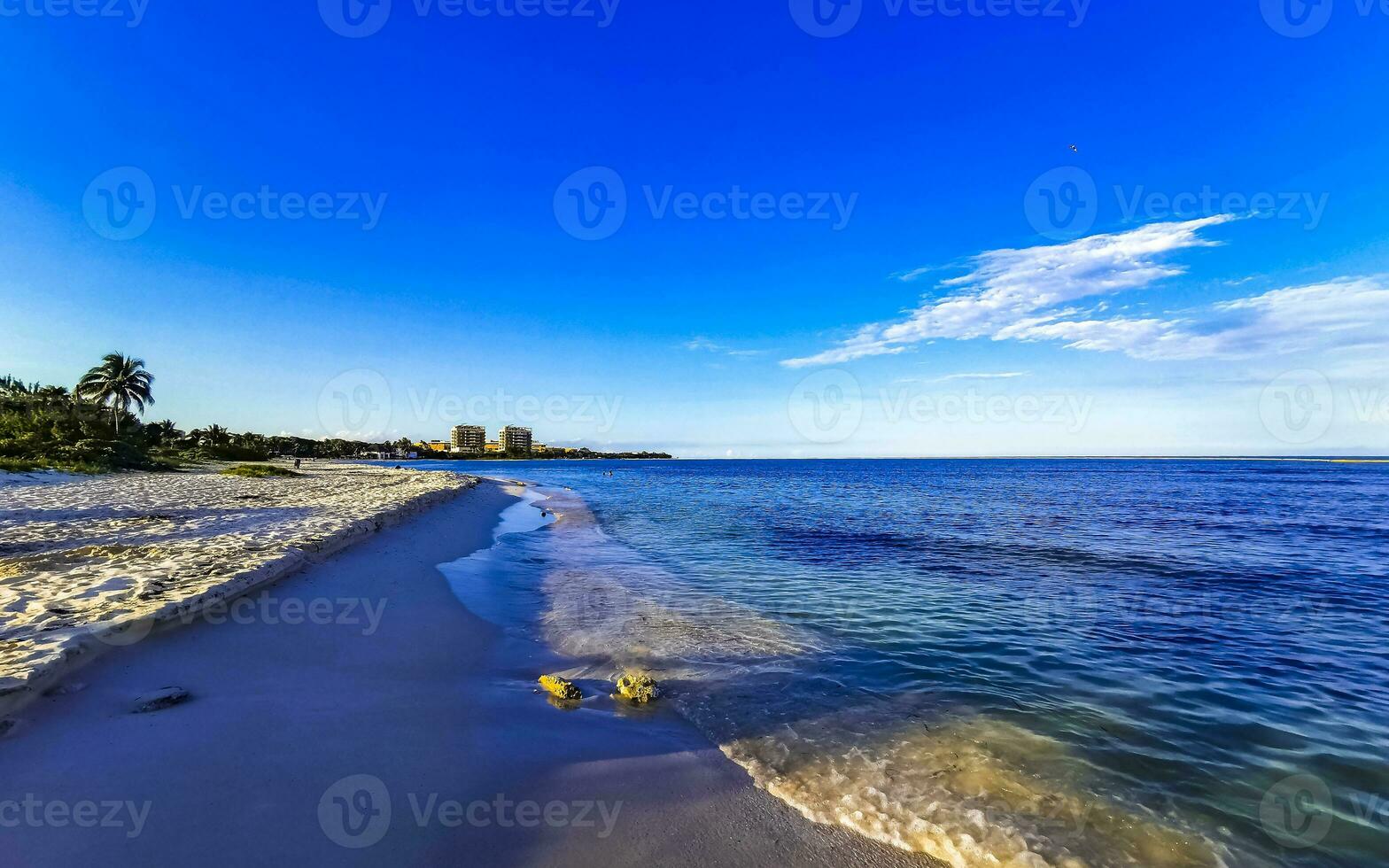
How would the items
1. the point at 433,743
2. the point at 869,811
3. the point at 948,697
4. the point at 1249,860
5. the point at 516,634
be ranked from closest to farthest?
the point at 1249,860, the point at 869,811, the point at 433,743, the point at 948,697, the point at 516,634

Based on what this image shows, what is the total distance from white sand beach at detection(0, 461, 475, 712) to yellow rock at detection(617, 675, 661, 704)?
17.9 feet

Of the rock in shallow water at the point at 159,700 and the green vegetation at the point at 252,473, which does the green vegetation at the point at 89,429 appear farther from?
the rock in shallow water at the point at 159,700

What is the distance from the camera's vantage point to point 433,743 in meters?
5.22

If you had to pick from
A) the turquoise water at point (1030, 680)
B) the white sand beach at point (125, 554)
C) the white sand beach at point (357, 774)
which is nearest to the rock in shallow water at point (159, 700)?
the white sand beach at point (357, 774)

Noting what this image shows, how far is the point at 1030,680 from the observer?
7.62 meters

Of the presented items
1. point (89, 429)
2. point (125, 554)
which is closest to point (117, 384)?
point (89, 429)

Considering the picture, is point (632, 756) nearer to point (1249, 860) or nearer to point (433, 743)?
point (433, 743)

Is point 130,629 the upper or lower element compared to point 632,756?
upper

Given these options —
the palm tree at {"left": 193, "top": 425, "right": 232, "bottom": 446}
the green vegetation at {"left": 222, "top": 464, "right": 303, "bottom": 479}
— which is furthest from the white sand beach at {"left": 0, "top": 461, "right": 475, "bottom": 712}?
the palm tree at {"left": 193, "top": 425, "right": 232, "bottom": 446}

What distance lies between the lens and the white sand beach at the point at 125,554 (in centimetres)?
633

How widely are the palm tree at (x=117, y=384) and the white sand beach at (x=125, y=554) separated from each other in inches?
1737

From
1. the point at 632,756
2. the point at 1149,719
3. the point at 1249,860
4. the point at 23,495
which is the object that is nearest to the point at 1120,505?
the point at 1149,719

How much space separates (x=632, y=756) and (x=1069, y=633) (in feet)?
27.1

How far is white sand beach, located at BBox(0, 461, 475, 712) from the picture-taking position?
20.8 ft
